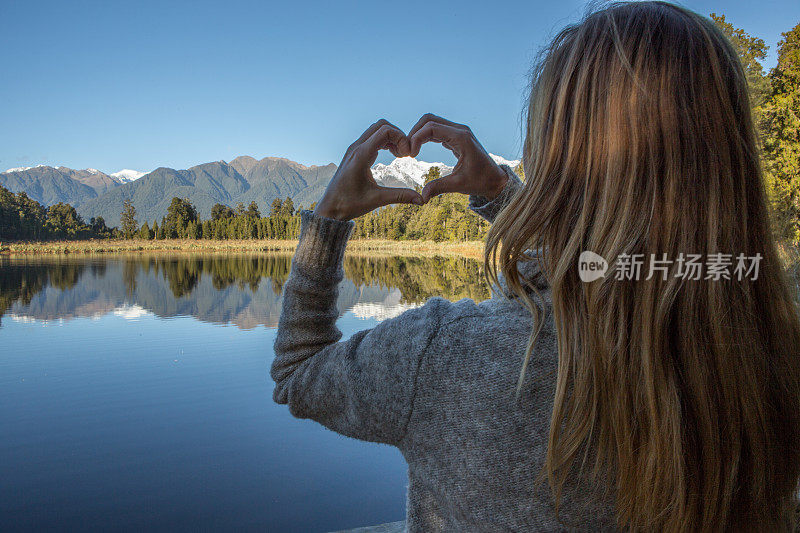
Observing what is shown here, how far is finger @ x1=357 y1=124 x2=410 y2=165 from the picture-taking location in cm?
80

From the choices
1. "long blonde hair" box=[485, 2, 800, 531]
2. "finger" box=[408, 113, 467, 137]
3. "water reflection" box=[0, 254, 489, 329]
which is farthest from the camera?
"water reflection" box=[0, 254, 489, 329]

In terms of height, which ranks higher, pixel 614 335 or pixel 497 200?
pixel 497 200

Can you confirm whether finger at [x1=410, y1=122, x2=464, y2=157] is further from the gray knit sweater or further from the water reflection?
the water reflection

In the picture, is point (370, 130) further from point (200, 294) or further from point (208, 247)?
point (208, 247)

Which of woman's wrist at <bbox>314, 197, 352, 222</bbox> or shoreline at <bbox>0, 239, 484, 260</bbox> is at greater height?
woman's wrist at <bbox>314, 197, 352, 222</bbox>

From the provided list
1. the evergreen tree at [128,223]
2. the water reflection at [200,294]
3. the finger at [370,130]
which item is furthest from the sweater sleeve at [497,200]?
the evergreen tree at [128,223]

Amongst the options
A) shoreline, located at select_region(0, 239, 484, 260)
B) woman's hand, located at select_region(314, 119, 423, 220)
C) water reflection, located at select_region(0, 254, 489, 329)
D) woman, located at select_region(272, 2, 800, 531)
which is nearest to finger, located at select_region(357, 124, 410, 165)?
woman's hand, located at select_region(314, 119, 423, 220)

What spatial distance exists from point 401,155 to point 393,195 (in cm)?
13

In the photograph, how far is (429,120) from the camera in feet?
3.04

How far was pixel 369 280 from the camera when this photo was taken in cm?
1738

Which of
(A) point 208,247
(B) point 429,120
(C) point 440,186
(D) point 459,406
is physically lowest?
(A) point 208,247

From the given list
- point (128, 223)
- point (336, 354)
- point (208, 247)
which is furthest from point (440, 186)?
point (128, 223)

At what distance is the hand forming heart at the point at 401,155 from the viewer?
0.80 m

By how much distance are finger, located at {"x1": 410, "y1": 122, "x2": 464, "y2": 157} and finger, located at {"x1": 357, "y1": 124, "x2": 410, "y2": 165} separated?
0.07ft
